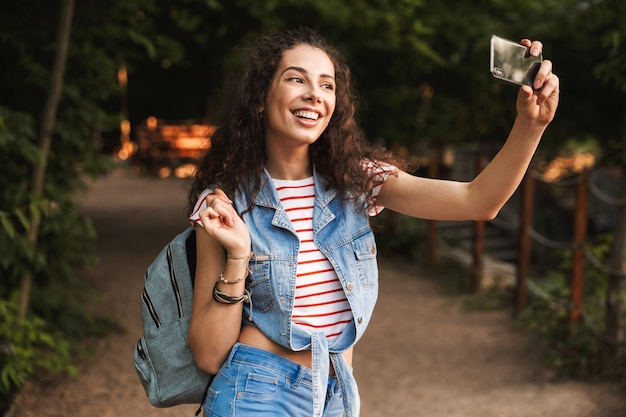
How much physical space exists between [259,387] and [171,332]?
0.28 m

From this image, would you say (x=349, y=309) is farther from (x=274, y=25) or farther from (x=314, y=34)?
(x=274, y=25)

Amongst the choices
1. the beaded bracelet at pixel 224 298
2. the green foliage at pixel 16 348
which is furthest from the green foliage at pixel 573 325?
the beaded bracelet at pixel 224 298

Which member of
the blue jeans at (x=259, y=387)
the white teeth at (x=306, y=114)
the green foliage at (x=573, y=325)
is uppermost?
the white teeth at (x=306, y=114)

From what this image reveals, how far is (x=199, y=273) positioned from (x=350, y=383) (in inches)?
20.4

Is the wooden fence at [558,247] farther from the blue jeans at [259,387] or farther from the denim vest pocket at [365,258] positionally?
the blue jeans at [259,387]

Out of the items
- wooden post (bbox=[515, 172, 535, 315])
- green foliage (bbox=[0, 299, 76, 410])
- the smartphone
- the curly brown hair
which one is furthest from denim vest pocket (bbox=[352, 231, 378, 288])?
wooden post (bbox=[515, 172, 535, 315])

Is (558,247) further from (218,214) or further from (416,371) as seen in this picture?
(218,214)

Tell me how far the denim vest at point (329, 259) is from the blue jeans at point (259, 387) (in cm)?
4

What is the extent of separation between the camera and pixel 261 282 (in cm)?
200

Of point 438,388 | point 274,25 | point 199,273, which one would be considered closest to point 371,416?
point 438,388

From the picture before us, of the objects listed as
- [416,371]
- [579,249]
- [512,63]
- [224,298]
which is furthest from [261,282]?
[579,249]

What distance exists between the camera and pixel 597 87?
970cm

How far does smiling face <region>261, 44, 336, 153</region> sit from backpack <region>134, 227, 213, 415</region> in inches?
15.8

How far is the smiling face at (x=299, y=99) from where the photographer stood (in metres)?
2.06
